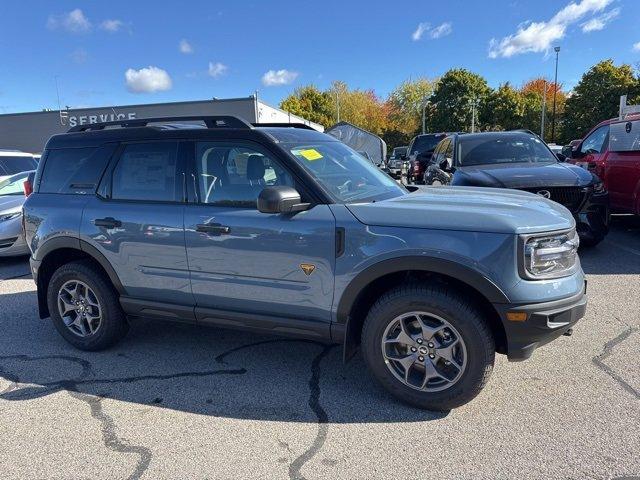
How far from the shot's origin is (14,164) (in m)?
9.88

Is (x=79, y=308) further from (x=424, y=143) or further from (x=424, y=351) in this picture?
(x=424, y=143)

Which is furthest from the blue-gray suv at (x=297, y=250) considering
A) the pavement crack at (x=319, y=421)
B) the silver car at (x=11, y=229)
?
the silver car at (x=11, y=229)

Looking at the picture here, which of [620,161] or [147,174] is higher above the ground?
[147,174]

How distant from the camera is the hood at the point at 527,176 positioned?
603 centimetres

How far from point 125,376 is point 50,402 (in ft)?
1.73

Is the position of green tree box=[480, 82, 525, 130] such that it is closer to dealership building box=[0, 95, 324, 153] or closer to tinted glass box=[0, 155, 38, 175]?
dealership building box=[0, 95, 324, 153]

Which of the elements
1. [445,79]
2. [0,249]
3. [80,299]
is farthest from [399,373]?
[445,79]

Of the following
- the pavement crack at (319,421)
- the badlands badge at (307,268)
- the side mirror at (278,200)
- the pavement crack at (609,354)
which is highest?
the side mirror at (278,200)

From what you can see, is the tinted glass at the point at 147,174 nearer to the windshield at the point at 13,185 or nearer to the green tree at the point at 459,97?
the windshield at the point at 13,185

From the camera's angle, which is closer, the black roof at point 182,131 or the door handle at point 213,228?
the door handle at point 213,228

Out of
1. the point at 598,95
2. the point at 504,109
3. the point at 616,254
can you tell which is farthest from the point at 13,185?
the point at 504,109

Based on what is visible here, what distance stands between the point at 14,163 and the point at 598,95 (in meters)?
41.0

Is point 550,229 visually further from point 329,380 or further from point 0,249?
point 0,249

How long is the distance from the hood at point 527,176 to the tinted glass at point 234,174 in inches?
148
